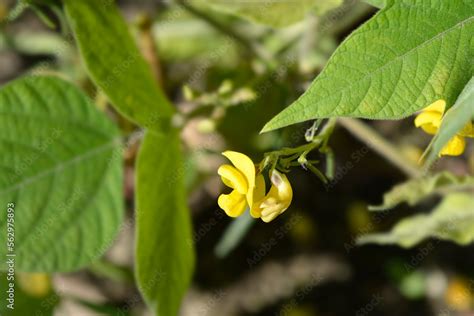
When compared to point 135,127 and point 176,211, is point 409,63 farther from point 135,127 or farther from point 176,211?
point 135,127

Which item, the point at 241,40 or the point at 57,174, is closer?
the point at 57,174

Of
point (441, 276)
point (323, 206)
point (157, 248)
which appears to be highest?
point (157, 248)

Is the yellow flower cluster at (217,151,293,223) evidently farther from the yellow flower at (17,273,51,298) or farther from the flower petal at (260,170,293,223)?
the yellow flower at (17,273,51,298)

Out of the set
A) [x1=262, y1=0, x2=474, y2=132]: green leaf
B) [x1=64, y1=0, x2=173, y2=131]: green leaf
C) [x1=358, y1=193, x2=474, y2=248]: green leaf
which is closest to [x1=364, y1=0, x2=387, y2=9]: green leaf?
[x1=262, y1=0, x2=474, y2=132]: green leaf

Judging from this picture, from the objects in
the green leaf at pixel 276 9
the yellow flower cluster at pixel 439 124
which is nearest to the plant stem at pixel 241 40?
the green leaf at pixel 276 9

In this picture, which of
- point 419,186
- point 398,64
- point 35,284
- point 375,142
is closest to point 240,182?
point 398,64

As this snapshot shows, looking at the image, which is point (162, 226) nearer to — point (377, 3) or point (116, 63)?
point (116, 63)

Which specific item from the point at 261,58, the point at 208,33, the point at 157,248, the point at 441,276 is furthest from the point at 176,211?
the point at 441,276
